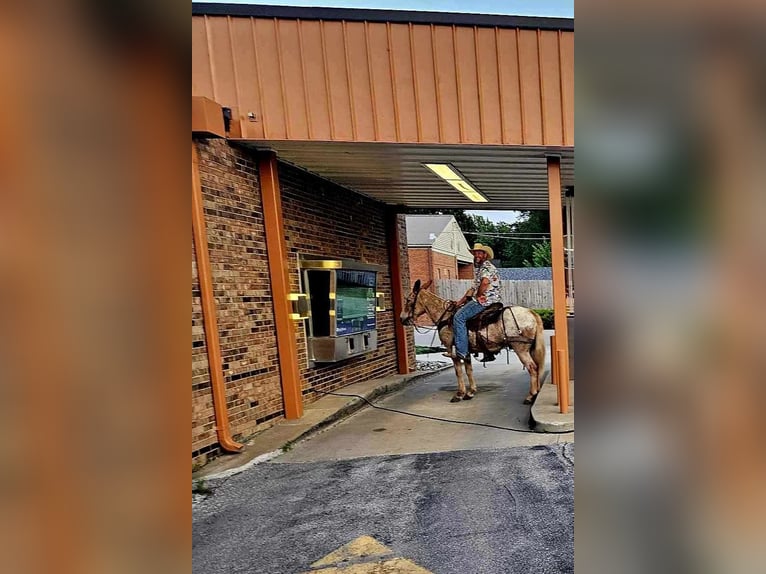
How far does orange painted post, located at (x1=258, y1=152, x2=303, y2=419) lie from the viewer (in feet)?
20.5

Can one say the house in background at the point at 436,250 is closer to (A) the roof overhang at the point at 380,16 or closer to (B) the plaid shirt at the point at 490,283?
(B) the plaid shirt at the point at 490,283

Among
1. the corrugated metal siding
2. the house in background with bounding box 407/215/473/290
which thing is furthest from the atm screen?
the house in background with bounding box 407/215/473/290

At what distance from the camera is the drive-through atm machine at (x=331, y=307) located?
711cm

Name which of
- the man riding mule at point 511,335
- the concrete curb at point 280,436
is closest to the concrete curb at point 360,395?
the concrete curb at point 280,436

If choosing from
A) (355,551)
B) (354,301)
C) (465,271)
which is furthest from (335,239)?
(465,271)

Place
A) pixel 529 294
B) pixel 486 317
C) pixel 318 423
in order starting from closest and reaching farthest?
1. pixel 318 423
2. pixel 486 317
3. pixel 529 294

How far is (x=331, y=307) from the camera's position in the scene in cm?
718

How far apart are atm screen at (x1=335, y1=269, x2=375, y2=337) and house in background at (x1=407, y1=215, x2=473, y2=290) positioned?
1679cm

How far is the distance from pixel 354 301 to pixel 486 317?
219 centimetres

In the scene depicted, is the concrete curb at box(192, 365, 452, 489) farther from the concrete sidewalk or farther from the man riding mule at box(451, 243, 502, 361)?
the man riding mule at box(451, 243, 502, 361)
